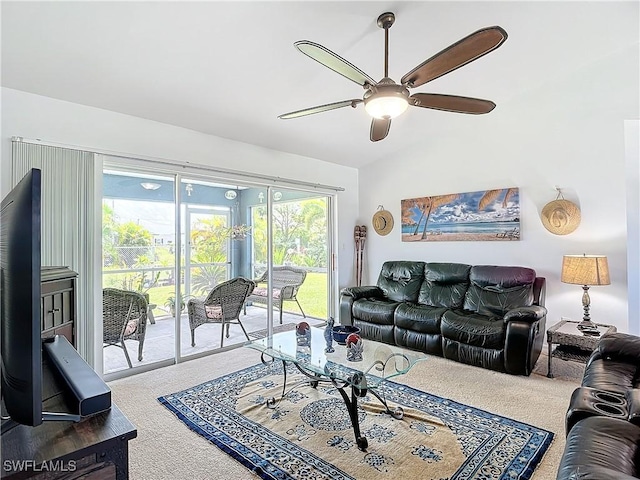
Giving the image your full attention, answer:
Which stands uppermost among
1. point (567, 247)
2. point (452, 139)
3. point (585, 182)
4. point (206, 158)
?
point (452, 139)

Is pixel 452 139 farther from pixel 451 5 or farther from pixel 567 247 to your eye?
pixel 451 5

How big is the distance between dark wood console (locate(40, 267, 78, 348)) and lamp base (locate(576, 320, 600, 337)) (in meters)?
4.10

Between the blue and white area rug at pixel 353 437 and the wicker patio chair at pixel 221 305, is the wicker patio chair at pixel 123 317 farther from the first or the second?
the blue and white area rug at pixel 353 437

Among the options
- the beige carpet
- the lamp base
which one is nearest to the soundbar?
the beige carpet

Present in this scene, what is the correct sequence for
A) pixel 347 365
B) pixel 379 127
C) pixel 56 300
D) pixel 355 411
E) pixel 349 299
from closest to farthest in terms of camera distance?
1. pixel 56 300
2. pixel 355 411
3. pixel 347 365
4. pixel 379 127
5. pixel 349 299

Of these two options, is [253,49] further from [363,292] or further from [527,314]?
[527,314]

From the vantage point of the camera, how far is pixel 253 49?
2707 millimetres

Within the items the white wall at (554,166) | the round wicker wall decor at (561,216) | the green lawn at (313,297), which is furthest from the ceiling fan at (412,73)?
the green lawn at (313,297)

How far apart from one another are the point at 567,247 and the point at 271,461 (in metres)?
3.74

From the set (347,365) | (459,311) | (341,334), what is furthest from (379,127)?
(459,311)

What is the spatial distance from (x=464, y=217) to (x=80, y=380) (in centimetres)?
447

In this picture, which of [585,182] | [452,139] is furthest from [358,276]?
[585,182]

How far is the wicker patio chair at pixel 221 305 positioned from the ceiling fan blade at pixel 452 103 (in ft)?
9.16

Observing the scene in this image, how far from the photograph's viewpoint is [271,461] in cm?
203
